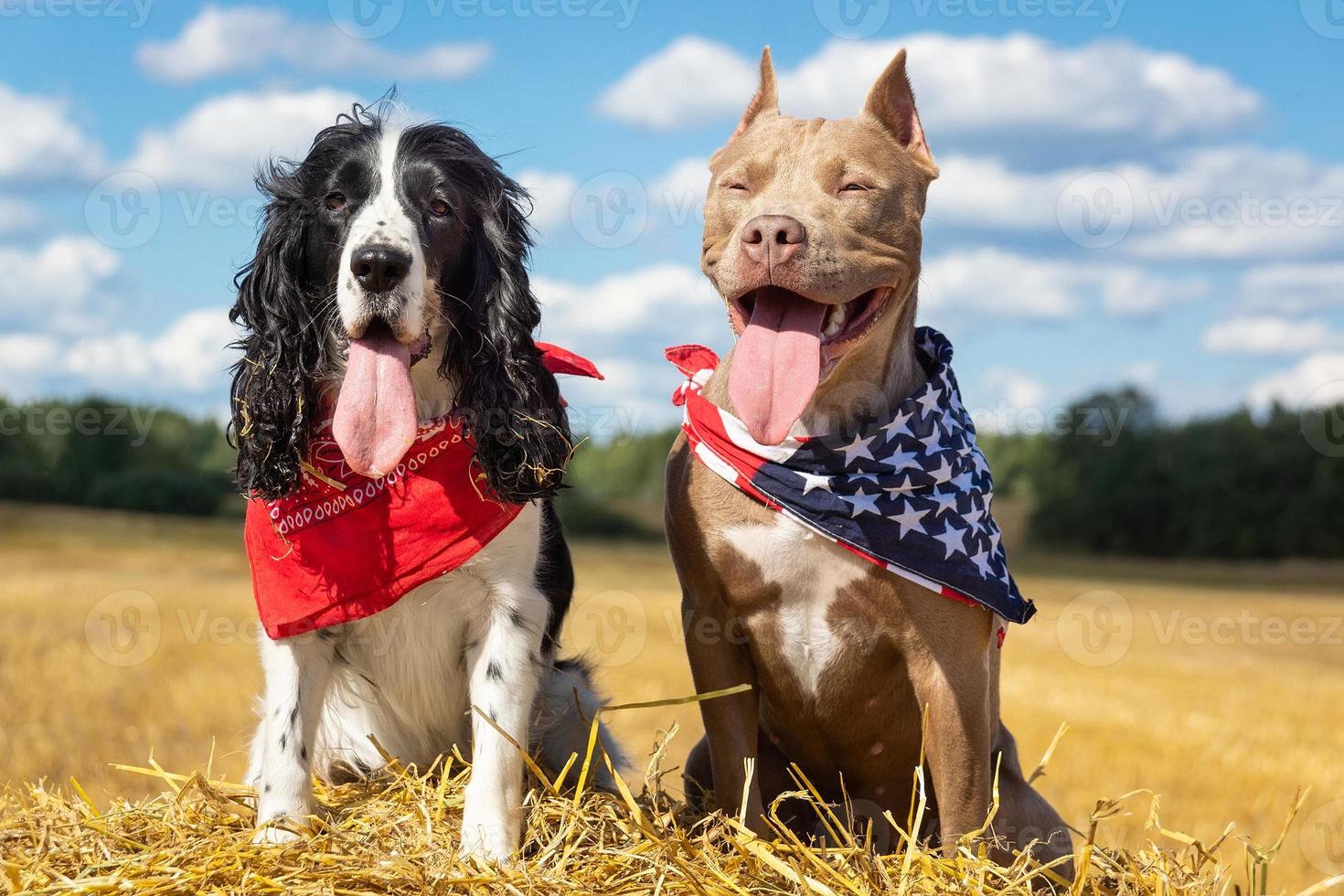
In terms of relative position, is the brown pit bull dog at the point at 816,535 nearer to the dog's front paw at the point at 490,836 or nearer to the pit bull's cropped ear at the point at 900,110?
the pit bull's cropped ear at the point at 900,110

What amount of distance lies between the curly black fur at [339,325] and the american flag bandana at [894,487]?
2.17ft

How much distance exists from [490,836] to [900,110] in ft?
9.60

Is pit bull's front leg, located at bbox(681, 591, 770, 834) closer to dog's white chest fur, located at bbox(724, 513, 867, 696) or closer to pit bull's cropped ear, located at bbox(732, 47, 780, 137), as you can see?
dog's white chest fur, located at bbox(724, 513, 867, 696)

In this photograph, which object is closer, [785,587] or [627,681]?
[785,587]

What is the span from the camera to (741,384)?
13.0ft

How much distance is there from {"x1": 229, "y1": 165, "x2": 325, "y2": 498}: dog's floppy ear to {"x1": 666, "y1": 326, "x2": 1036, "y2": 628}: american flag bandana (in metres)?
1.40

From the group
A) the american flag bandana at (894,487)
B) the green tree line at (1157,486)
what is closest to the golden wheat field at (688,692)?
the american flag bandana at (894,487)

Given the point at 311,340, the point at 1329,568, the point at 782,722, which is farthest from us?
the point at 1329,568

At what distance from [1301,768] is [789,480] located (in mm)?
7276

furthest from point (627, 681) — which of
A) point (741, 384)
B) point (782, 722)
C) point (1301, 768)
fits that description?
point (741, 384)

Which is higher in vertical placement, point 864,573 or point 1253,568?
point 864,573

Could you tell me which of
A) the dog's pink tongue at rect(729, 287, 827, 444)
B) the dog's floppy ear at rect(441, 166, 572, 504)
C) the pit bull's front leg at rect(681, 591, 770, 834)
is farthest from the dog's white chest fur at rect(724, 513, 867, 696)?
the dog's floppy ear at rect(441, 166, 572, 504)

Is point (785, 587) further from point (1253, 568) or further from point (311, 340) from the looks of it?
point (1253, 568)

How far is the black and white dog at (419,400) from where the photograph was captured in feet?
12.8
